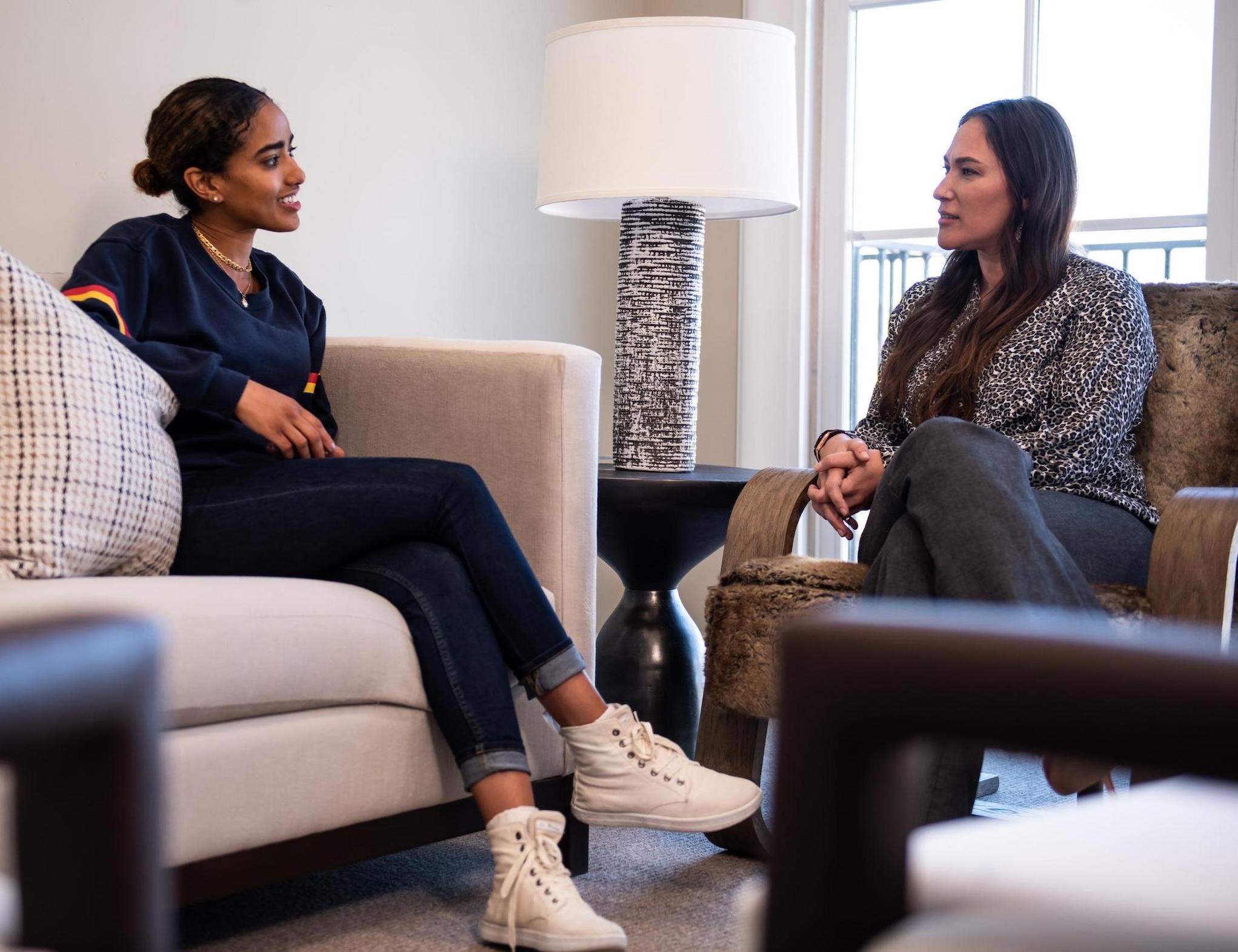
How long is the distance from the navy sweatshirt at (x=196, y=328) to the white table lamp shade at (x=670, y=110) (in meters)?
0.71

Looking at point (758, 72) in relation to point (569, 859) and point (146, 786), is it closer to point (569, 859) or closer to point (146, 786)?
point (569, 859)

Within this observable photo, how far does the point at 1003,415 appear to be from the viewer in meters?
2.05

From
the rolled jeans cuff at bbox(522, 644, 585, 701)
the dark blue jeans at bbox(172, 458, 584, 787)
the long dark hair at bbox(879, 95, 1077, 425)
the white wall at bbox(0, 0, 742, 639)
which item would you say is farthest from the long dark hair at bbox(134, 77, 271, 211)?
the long dark hair at bbox(879, 95, 1077, 425)

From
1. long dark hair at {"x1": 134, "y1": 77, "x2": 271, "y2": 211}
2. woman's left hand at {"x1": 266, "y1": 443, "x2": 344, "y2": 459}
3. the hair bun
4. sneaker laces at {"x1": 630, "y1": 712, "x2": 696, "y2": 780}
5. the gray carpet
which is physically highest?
long dark hair at {"x1": 134, "y1": 77, "x2": 271, "y2": 211}

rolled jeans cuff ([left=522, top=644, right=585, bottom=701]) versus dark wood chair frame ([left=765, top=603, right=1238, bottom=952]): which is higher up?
dark wood chair frame ([left=765, top=603, right=1238, bottom=952])

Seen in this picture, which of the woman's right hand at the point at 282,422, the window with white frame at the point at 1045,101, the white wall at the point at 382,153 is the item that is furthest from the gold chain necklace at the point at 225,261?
the window with white frame at the point at 1045,101

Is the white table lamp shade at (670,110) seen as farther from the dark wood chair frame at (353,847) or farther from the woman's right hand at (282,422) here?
the dark wood chair frame at (353,847)

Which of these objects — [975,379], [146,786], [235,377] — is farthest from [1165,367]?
[146,786]

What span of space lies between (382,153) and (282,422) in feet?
3.95

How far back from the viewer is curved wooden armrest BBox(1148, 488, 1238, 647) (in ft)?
5.42

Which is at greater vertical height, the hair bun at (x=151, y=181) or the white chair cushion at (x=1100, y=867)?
the hair bun at (x=151, y=181)

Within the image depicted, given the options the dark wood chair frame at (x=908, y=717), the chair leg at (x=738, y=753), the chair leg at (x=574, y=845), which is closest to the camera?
the dark wood chair frame at (x=908, y=717)

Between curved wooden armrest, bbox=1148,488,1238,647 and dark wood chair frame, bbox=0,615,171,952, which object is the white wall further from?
dark wood chair frame, bbox=0,615,171,952

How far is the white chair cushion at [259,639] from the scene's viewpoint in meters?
1.35
